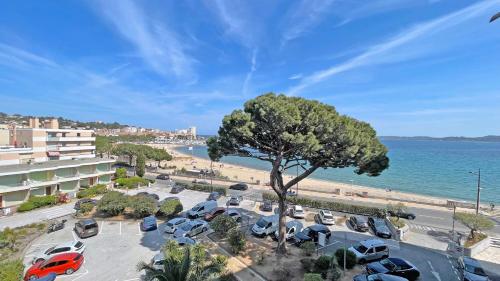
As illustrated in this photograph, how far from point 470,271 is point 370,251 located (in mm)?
5478

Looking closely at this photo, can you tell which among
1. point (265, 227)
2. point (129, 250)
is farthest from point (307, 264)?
point (129, 250)

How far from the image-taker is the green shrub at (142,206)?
2866cm

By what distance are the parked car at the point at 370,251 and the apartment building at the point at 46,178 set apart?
36814 mm

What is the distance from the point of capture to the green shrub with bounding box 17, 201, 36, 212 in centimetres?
3297

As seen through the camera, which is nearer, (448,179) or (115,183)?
(115,183)

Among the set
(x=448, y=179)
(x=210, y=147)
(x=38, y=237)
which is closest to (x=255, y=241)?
(x=210, y=147)

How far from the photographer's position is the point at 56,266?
1755cm

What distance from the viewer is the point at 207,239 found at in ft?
74.7

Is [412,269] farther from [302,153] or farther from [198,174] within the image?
[198,174]

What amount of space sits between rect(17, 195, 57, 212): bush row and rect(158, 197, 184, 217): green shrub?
15979mm

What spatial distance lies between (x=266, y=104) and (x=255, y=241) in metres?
11.5

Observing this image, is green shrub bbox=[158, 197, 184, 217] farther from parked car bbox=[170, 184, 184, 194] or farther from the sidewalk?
parked car bbox=[170, 184, 184, 194]

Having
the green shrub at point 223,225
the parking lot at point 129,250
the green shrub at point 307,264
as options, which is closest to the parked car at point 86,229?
the parking lot at point 129,250

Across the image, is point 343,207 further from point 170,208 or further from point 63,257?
point 63,257
